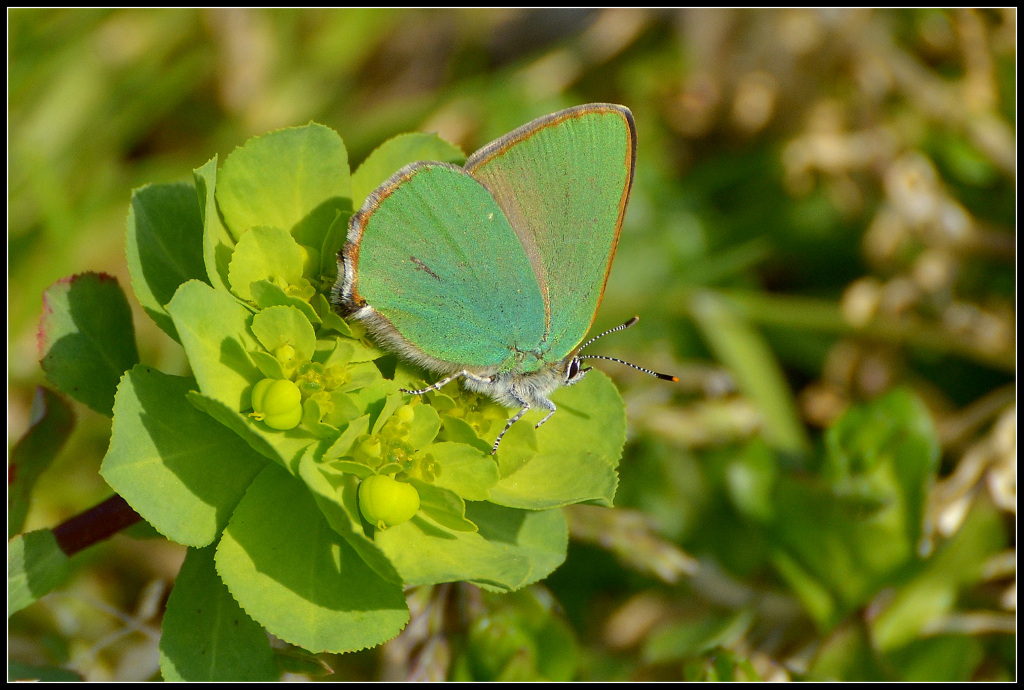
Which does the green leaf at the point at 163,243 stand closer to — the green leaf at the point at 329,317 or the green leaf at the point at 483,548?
the green leaf at the point at 329,317

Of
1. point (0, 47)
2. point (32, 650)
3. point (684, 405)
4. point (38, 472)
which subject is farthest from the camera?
point (684, 405)

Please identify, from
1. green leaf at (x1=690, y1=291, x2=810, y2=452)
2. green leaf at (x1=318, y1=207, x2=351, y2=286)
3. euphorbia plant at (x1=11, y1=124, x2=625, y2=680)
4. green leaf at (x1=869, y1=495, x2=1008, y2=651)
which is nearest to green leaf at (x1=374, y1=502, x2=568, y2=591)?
euphorbia plant at (x1=11, y1=124, x2=625, y2=680)

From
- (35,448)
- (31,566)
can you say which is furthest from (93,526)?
(35,448)

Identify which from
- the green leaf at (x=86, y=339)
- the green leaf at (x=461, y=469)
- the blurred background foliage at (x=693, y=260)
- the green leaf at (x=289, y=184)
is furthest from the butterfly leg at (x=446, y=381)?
the blurred background foliage at (x=693, y=260)

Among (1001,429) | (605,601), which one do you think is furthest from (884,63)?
(605,601)

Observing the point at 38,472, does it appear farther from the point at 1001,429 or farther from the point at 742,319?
the point at 1001,429
